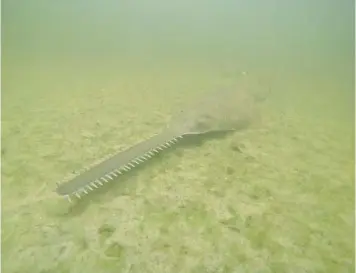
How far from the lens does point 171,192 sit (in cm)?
153

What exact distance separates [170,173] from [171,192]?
15 cm

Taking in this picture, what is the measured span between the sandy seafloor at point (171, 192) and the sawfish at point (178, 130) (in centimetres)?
7

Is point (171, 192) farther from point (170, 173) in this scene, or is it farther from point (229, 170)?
point (229, 170)

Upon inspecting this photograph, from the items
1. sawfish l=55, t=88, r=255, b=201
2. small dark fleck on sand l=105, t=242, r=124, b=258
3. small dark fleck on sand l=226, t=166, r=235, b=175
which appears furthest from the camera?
small dark fleck on sand l=226, t=166, r=235, b=175

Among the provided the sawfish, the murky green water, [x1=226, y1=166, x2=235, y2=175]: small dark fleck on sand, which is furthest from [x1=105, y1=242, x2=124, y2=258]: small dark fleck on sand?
[x1=226, y1=166, x2=235, y2=175]: small dark fleck on sand

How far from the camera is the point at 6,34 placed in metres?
4.55

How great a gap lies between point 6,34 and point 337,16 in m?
6.80

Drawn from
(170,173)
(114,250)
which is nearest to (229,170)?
(170,173)

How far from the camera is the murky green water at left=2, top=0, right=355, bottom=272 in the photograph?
124 cm

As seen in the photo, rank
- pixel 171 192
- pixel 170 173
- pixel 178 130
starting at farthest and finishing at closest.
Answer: pixel 178 130 → pixel 170 173 → pixel 171 192

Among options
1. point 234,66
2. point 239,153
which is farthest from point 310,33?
point 239,153

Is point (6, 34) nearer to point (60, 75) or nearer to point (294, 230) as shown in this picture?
point (60, 75)

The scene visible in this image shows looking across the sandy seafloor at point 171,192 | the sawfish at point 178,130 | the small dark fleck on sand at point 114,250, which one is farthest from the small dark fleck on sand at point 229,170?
the small dark fleck on sand at point 114,250

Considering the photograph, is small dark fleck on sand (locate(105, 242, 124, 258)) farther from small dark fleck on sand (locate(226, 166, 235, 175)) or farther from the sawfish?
small dark fleck on sand (locate(226, 166, 235, 175))
